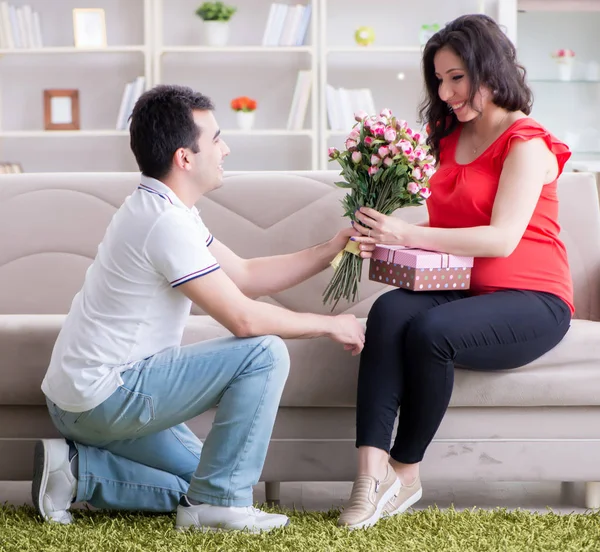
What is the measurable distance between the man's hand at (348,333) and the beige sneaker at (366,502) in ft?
0.92

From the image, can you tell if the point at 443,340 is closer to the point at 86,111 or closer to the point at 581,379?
the point at 581,379

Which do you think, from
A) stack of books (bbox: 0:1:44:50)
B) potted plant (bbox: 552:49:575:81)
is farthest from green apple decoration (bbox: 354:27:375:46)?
stack of books (bbox: 0:1:44:50)

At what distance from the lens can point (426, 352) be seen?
1847 mm

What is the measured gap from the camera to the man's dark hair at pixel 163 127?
1803 millimetres

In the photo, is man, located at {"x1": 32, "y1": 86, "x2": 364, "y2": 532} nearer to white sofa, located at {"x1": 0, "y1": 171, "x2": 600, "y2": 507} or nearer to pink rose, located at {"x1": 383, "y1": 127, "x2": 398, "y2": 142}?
white sofa, located at {"x1": 0, "y1": 171, "x2": 600, "y2": 507}

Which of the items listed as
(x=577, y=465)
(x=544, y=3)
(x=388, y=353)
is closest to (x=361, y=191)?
(x=388, y=353)

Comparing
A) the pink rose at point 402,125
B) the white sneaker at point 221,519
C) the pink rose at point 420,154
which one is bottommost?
the white sneaker at point 221,519

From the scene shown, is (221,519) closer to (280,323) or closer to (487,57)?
(280,323)

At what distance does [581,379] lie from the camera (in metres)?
2.01

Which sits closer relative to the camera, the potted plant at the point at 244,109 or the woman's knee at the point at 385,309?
the woman's knee at the point at 385,309

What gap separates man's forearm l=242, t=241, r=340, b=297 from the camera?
7.10 ft

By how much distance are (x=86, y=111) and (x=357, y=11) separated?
1.79m

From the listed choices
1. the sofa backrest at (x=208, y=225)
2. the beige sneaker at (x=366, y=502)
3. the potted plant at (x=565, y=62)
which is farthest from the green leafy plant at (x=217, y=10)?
the beige sneaker at (x=366, y=502)

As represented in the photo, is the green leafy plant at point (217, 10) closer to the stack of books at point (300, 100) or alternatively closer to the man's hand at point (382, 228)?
the stack of books at point (300, 100)
